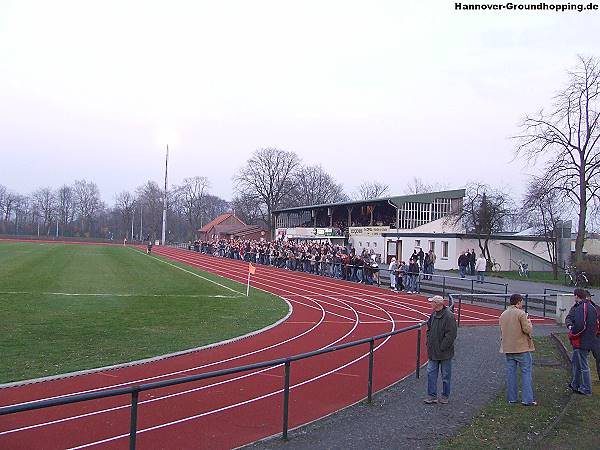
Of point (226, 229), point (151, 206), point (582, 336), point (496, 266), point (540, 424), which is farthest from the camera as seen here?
point (151, 206)

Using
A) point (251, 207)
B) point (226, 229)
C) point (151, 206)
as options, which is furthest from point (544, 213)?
point (151, 206)

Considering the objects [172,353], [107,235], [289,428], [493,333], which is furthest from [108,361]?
[107,235]

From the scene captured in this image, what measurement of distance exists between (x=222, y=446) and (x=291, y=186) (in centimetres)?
8452

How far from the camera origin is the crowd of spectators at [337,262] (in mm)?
28763

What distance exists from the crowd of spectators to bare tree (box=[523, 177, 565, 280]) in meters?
7.59

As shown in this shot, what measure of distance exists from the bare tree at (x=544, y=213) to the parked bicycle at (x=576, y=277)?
174 inches

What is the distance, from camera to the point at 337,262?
35312 millimetres

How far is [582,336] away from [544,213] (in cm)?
3488

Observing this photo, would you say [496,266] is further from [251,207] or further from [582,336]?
[251,207]

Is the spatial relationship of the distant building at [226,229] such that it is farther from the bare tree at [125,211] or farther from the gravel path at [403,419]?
the gravel path at [403,419]

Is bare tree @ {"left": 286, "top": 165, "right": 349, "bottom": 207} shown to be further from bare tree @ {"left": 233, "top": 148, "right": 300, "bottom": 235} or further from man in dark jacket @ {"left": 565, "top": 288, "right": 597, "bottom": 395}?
man in dark jacket @ {"left": 565, "top": 288, "right": 597, "bottom": 395}

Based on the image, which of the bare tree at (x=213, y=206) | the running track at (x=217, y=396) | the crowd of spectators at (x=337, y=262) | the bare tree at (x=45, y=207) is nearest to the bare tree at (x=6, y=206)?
the bare tree at (x=45, y=207)

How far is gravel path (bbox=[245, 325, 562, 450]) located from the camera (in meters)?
6.98

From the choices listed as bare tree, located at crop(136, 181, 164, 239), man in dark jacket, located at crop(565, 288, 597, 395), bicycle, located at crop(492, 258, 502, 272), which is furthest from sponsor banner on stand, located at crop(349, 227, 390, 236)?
bare tree, located at crop(136, 181, 164, 239)
